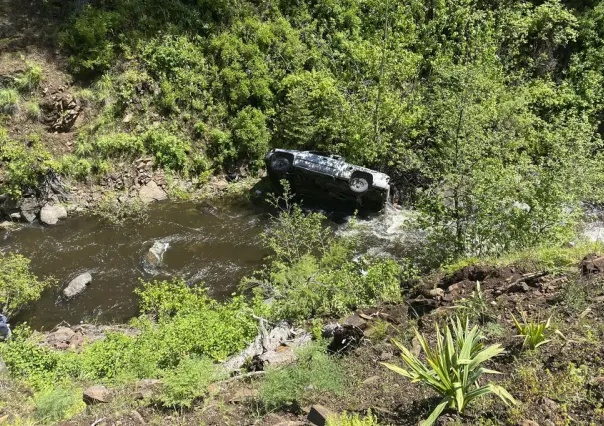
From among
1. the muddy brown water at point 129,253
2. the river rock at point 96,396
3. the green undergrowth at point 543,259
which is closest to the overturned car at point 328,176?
the muddy brown water at point 129,253

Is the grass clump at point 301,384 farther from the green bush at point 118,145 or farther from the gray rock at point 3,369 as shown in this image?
the green bush at point 118,145

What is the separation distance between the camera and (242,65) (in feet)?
47.7

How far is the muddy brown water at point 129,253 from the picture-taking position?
9.88m

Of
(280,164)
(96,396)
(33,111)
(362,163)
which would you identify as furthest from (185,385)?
(33,111)

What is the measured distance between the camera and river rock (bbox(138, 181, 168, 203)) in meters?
13.2

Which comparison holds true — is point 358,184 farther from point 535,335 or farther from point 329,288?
point 535,335

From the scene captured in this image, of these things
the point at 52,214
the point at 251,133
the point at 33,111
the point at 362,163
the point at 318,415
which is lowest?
the point at 52,214

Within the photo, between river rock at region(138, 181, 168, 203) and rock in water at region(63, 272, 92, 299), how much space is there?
11.0ft

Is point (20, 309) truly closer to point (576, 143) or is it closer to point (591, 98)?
point (576, 143)

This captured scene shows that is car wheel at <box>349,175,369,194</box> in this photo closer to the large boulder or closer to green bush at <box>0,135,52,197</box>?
the large boulder

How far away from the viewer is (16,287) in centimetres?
941

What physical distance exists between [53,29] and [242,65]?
231 inches

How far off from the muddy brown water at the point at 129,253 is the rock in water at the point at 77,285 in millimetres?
128

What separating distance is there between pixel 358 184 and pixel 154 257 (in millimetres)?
5410
